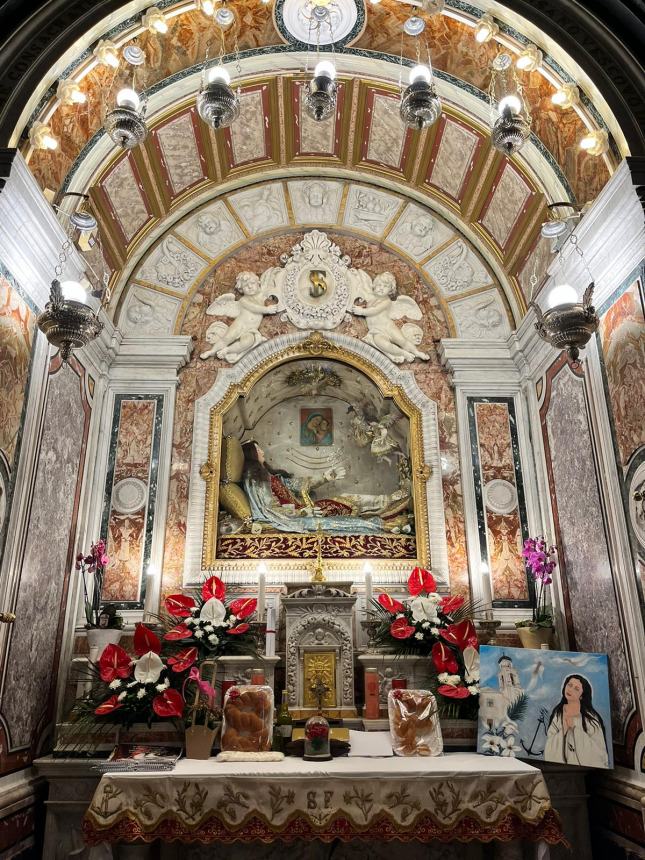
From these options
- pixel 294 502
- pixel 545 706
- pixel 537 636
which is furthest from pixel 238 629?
pixel 537 636

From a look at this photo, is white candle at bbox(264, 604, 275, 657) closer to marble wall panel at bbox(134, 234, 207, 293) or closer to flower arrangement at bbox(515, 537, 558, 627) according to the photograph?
flower arrangement at bbox(515, 537, 558, 627)

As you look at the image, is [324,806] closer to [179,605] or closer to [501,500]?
[179,605]

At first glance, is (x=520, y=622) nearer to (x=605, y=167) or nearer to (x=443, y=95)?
(x=605, y=167)

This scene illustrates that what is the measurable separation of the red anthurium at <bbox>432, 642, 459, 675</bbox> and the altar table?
150 centimetres

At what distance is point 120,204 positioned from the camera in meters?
7.53

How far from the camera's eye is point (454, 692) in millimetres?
5488

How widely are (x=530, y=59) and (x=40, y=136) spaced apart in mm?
4437

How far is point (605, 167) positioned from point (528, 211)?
1.42m

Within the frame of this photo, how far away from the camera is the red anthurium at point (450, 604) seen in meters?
6.38

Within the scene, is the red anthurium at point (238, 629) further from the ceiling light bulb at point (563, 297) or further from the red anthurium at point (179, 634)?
the ceiling light bulb at point (563, 297)

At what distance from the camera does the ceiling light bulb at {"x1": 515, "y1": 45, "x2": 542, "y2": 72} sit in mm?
6025

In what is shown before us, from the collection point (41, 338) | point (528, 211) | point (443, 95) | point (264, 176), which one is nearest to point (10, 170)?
point (41, 338)

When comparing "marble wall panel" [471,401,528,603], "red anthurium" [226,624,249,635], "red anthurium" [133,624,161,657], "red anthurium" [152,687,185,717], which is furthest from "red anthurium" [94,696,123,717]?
"marble wall panel" [471,401,528,603]

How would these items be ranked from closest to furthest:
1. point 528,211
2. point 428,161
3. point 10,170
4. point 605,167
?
1. point 10,170
2. point 605,167
3. point 528,211
4. point 428,161
